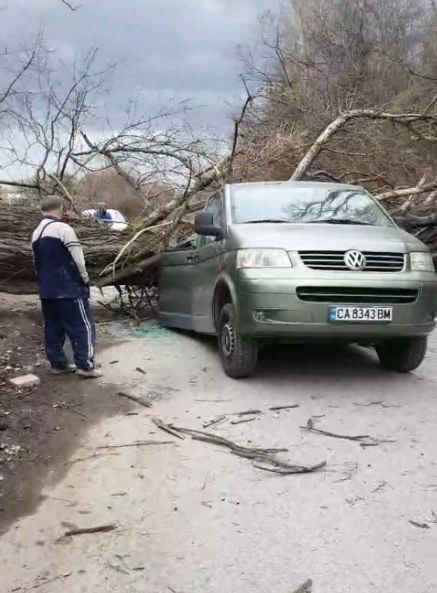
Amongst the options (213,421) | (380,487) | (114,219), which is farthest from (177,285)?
(380,487)

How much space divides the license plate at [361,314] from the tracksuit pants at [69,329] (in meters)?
2.22

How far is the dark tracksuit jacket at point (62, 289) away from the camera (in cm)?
601

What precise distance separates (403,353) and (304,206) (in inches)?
66.8

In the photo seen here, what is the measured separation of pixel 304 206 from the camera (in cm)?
672

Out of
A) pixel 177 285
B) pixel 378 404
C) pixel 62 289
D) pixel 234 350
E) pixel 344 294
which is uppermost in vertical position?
pixel 62 289

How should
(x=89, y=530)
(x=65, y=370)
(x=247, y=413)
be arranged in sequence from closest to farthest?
(x=89, y=530) < (x=247, y=413) < (x=65, y=370)

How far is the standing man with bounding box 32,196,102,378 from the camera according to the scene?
6.02 m

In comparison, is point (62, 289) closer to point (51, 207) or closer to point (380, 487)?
point (51, 207)

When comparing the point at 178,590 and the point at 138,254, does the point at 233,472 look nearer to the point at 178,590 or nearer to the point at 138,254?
the point at 178,590


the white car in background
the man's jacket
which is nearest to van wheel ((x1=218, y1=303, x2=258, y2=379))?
the man's jacket

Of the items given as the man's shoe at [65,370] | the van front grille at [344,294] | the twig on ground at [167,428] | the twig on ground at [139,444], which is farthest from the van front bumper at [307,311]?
the man's shoe at [65,370]

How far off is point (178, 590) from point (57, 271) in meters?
3.67

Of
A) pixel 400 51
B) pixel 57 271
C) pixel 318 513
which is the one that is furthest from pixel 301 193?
pixel 400 51

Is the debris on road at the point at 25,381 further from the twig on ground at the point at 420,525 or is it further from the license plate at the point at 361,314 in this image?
the twig on ground at the point at 420,525
